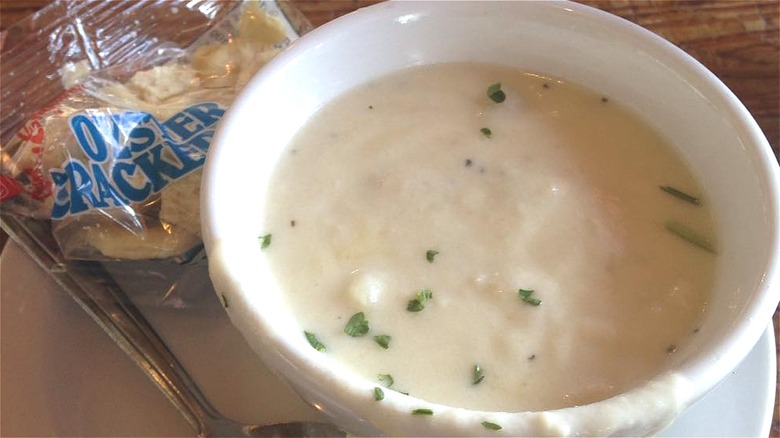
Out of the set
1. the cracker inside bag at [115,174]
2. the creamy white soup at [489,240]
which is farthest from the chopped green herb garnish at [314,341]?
the cracker inside bag at [115,174]

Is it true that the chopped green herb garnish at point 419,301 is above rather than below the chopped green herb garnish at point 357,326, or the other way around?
below

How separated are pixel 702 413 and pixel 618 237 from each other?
0.25 m

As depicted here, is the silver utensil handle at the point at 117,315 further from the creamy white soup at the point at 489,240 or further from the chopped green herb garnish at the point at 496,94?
the chopped green herb garnish at the point at 496,94

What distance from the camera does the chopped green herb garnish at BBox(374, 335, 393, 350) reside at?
2.94 feet

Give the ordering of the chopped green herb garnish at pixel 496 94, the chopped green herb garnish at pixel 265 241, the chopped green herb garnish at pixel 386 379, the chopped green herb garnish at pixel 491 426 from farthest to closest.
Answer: the chopped green herb garnish at pixel 496 94, the chopped green herb garnish at pixel 265 241, the chopped green herb garnish at pixel 386 379, the chopped green herb garnish at pixel 491 426

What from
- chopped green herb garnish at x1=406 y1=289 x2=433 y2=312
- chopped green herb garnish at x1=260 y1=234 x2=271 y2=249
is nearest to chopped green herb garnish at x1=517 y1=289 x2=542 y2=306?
chopped green herb garnish at x1=406 y1=289 x2=433 y2=312

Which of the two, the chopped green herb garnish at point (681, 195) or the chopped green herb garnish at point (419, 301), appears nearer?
the chopped green herb garnish at point (419, 301)

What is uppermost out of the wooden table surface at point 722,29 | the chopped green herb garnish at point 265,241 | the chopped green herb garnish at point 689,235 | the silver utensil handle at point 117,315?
the chopped green herb garnish at point 265,241

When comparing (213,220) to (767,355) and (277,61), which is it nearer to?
(277,61)

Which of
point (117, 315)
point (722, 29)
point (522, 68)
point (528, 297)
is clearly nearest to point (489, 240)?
point (528, 297)

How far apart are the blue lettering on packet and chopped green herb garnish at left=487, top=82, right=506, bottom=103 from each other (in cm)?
44

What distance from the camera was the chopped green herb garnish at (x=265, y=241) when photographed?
39.3 inches

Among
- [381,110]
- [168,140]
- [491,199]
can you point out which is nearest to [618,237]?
[491,199]

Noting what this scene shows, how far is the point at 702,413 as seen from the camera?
1.02 metres
